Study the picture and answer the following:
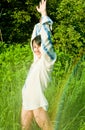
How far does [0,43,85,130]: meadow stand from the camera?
5.68 meters

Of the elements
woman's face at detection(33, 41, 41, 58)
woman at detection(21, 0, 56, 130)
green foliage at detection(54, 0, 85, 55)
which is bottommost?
green foliage at detection(54, 0, 85, 55)

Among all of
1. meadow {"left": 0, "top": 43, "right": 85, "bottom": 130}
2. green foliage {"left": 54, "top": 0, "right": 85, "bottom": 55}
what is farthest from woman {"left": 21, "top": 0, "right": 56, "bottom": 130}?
green foliage {"left": 54, "top": 0, "right": 85, "bottom": 55}

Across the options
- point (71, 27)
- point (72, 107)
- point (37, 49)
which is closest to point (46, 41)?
point (37, 49)

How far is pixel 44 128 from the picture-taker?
5426 millimetres

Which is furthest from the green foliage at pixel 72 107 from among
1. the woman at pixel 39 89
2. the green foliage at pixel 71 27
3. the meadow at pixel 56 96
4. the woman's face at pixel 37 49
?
the green foliage at pixel 71 27

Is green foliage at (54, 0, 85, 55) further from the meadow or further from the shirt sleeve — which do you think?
the shirt sleeve

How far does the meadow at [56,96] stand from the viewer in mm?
5680

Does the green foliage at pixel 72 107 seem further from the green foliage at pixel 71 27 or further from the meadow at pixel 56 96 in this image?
the green foliage at pixel 71 27

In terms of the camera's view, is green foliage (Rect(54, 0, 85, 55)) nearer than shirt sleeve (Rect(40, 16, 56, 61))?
No

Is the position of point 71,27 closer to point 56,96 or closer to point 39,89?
point 56,96

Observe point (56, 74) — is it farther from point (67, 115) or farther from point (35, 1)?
point (35, 1)

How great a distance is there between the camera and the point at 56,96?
21.2 feet

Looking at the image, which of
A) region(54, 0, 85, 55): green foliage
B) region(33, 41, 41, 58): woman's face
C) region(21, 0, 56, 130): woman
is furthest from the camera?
region(54, 0, 85, 55): green foliage

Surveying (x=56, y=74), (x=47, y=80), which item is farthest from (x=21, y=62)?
(x=47, y=80)
